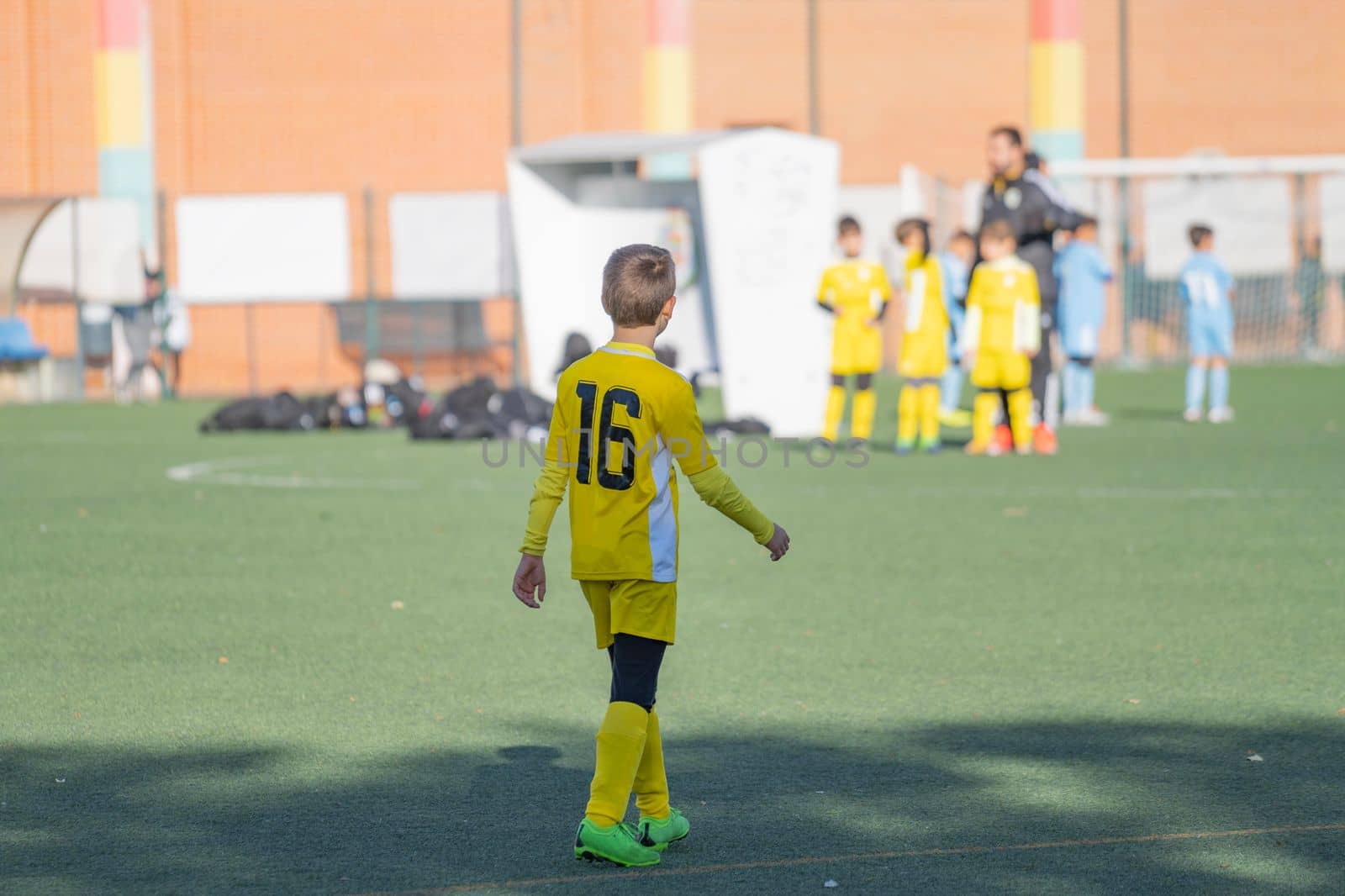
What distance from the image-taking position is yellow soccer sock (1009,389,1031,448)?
14383 mm

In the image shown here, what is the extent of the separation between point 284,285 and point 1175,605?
2035cm

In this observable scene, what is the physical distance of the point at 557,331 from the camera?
1930 cm

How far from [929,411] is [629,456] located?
1081 centimetres

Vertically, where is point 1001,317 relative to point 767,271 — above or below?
below

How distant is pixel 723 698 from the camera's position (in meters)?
5.90

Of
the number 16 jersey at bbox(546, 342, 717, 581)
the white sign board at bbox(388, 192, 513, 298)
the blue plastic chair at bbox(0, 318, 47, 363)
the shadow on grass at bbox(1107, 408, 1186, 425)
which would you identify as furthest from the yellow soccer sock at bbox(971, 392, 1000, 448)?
the blue plastic chair at bbox(0, 318, 47, 363)

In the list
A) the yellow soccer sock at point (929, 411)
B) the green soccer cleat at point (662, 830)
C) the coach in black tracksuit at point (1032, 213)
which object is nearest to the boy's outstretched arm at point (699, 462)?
the green soccer cleat at point (662, 830)

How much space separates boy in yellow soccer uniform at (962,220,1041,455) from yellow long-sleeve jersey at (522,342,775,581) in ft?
32.3

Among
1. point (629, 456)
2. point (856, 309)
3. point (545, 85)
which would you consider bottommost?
point (629, 456)

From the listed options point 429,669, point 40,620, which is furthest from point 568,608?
point 40,620

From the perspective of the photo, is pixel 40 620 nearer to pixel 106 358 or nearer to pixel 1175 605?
pixel 1175 605

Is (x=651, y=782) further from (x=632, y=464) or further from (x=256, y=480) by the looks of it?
(x=256, y=480)

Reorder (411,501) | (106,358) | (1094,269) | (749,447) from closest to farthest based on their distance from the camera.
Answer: (411,501) → (749,447) → (1094,269) → (106,358)

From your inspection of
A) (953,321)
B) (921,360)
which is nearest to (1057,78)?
(953,321)
